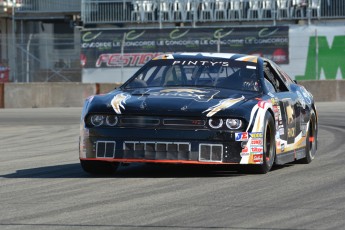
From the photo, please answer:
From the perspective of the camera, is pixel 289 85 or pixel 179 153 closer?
pixel 179 153

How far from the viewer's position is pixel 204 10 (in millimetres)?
41812

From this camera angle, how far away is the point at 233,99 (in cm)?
957

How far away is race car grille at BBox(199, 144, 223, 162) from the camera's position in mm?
9188

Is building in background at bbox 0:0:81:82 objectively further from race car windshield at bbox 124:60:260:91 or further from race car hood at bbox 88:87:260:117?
race car hood at bbox 88:87:260:117

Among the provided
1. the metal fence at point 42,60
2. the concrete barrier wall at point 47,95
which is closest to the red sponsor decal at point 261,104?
the concrete barrier wall at point 47,95

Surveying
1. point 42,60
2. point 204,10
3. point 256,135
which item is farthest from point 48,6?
point 256,135

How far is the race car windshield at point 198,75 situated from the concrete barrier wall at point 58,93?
19738mm

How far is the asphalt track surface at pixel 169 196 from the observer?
21.7 ft

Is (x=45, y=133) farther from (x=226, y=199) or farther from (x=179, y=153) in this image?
(x=226, y=199)

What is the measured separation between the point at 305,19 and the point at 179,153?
32322mm

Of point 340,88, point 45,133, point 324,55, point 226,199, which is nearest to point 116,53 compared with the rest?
point 324,55

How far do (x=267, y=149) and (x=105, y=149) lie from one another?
5.27ft

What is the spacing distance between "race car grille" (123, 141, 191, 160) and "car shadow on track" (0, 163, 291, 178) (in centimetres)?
52

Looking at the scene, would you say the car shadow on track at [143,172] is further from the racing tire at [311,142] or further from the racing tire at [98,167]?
the racing tire at [311,142]
